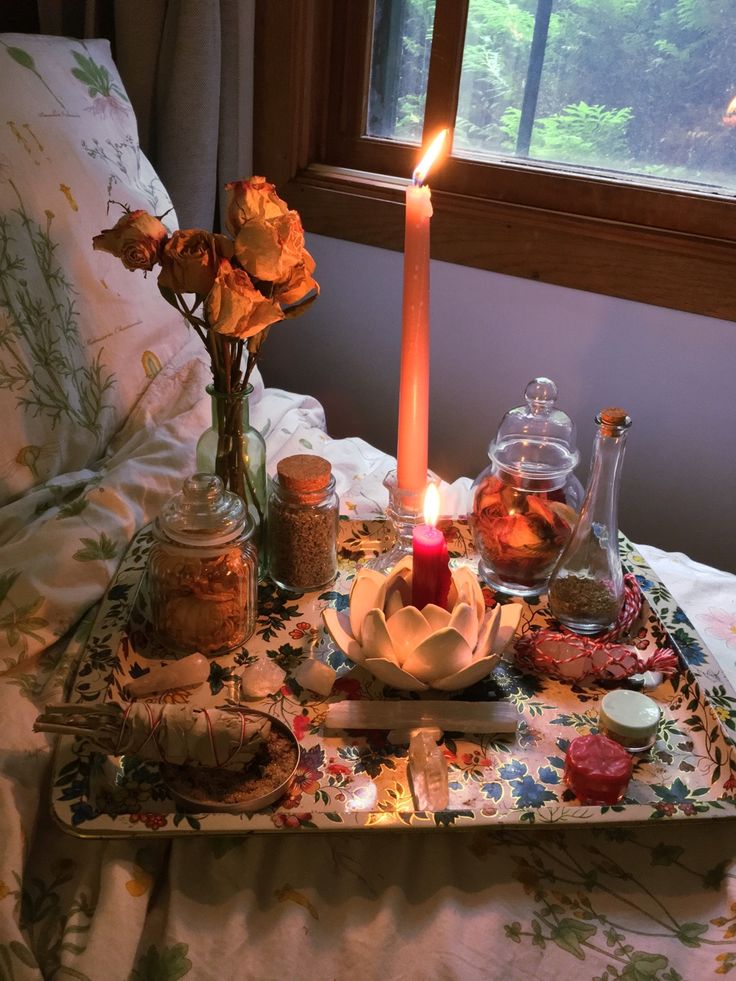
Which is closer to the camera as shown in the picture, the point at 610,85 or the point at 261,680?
the point at 261,680

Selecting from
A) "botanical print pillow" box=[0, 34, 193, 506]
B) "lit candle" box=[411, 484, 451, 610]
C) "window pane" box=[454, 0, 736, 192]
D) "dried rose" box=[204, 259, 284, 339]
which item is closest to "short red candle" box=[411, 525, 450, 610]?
"lit candle" box=[411, 484, 451, 610]

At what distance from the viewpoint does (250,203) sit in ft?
2.36

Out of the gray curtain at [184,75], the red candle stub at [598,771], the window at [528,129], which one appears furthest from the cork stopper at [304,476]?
the gray curtain at [184,75]

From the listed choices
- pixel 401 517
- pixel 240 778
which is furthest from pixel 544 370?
pixel 240 778

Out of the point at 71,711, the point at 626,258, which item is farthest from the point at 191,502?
the point at 626,258

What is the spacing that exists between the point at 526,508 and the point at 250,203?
0.40 meters

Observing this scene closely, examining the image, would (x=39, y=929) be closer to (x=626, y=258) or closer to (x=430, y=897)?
(x=430, y=897)

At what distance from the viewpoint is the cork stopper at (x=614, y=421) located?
755 mm

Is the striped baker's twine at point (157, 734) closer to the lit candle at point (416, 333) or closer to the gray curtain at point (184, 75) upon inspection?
the lit candle at point (416, 333)

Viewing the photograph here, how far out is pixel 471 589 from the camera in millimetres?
791

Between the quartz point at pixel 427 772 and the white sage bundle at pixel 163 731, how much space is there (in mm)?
123

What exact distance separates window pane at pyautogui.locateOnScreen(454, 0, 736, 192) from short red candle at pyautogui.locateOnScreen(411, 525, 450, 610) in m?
0.83

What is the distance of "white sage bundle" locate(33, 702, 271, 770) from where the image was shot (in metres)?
0.64

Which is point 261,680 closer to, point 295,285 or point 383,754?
point 383,754
